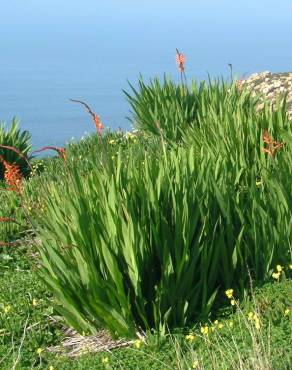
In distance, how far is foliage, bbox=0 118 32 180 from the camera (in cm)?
1384

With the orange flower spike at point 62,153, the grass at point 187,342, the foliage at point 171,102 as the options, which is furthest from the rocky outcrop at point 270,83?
the grass at point 187,342

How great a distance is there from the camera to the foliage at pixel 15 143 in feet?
45.4

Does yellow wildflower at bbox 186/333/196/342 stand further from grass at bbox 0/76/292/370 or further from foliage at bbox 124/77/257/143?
foliage at bbox 124/77/257/143

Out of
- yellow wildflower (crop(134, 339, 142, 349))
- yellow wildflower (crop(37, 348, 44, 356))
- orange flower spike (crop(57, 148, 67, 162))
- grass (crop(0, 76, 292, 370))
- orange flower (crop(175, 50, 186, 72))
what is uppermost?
orange flower (crop(175, 50, 186, 72))

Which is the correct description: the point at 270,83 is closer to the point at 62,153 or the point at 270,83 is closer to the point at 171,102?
the point at 171,102

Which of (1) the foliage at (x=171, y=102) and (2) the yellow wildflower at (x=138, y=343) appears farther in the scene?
(1) the foliage at (x=171, y=102)

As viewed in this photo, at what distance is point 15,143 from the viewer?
554 inches

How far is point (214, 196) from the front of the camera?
19.2 feet

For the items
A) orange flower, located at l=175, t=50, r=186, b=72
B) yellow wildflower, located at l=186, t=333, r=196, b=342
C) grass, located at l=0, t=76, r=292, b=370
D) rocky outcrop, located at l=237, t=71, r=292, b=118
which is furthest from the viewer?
rocky outcrop, located at l=237, t=71, r=292, b=118

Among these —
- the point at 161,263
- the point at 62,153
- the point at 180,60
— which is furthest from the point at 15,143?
the point at 161,263

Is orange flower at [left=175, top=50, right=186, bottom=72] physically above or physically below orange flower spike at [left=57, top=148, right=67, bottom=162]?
above

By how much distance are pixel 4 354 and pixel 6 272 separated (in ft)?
6.24

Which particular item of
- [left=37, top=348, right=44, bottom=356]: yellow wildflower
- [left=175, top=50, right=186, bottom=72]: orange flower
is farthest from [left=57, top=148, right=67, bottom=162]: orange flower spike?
[left=175, top=50, right=186, bottom=72]: orange flower

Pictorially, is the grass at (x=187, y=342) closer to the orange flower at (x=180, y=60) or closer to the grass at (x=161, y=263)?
the grass at (x=161, y=263)
